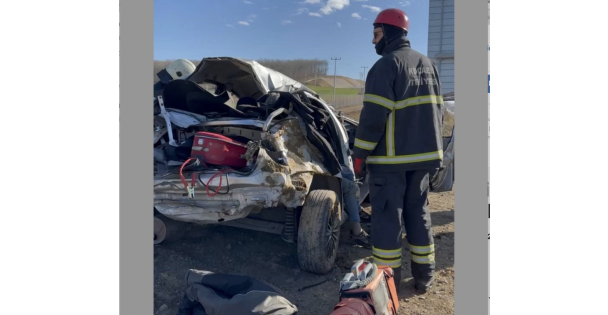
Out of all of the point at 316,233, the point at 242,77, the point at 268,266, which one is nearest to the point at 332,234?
the point at 316,233

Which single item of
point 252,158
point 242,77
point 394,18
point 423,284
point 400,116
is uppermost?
point 394,18

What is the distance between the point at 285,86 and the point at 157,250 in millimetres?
2117

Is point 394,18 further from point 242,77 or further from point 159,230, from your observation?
point 159,230

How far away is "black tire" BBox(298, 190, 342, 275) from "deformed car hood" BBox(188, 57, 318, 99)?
1.31m

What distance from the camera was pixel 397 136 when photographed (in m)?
3.46

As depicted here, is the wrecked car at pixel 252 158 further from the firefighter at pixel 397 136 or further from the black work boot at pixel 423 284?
the black work boot at pixel 423 284

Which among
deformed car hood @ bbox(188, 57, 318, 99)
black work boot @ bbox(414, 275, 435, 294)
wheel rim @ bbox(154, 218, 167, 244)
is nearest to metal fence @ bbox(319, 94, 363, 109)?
deformed car hood @ bbox(188, 57, 318, 99)

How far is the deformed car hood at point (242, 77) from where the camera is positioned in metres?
4.36

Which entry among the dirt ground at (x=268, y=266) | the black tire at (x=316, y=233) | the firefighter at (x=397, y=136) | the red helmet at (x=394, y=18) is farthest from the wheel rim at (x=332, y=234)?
the red helmet at (x=394, y=18)

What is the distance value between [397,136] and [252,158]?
1.16 metres

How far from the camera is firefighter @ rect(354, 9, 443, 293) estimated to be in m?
3.41

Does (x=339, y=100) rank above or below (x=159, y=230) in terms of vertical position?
above

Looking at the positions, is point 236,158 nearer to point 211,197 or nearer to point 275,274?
point 211,197

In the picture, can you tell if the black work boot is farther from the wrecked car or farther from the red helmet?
the red helmet
